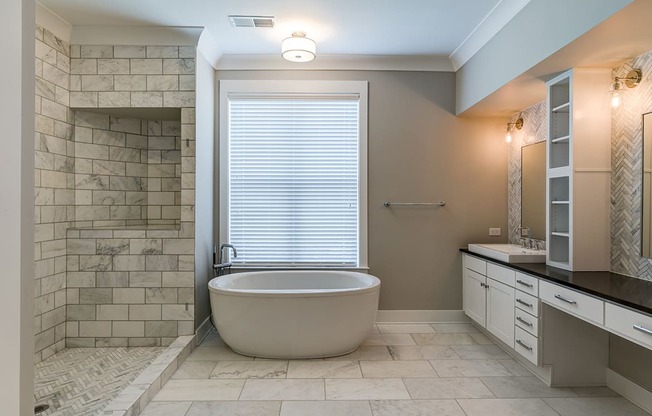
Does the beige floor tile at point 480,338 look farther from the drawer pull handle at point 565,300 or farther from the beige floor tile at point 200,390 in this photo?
the beige floor tile at point 200,390

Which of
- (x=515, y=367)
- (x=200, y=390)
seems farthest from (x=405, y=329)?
(x=200, y=390)

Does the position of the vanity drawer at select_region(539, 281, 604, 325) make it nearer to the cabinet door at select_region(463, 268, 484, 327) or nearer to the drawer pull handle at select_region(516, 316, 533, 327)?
the drawer pull handle at select_region(516, 316, 533, 327)

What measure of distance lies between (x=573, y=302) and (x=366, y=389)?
56.3 inches

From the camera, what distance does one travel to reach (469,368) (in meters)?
2.98

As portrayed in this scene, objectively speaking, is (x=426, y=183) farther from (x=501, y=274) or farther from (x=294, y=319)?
(x=294, y=319)

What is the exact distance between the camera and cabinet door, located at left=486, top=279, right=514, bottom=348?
3.03 metres

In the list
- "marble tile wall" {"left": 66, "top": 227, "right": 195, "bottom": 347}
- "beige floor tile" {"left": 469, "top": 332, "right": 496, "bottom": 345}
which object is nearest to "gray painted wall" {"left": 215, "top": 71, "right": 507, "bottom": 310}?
"beige floor tile" {"left": 469, "top": 332, "right": 496, "bottom": 345}

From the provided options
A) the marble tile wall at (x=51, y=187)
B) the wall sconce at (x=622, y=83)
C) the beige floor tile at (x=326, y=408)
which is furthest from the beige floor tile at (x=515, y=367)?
the marble tile wall at (x=51, y=187)

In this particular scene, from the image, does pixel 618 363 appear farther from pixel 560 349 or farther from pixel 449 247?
pixel 449 247

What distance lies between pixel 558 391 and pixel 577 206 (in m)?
1.28

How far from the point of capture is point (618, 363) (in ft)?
8.52

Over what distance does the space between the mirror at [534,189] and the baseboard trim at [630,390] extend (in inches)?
47.9

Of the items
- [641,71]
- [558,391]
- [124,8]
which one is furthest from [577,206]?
[124,8]

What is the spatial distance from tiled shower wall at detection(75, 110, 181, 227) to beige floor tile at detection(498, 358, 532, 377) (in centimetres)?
327
